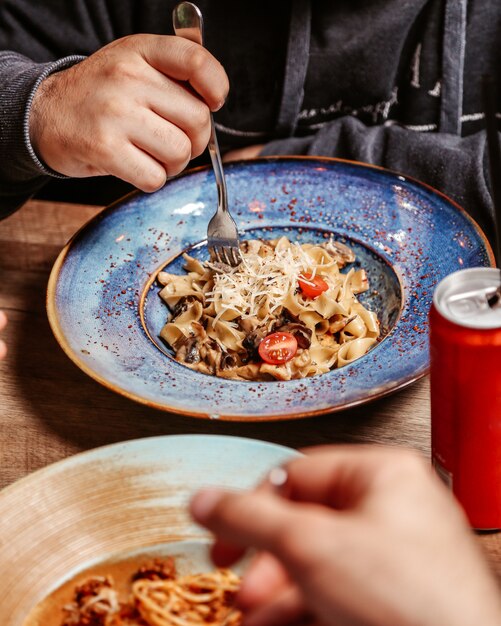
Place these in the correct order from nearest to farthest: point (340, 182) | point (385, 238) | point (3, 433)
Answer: point (3, 433) → point (385, 238) → point (340, 182)

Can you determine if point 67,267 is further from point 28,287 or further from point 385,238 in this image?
point 385,238

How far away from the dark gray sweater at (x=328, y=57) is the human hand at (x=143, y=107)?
0.60 m

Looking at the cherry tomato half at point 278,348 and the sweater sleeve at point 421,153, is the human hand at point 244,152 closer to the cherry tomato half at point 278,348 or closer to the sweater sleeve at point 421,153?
the sweater sleeve at point 421,153

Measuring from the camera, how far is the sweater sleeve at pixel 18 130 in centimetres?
187

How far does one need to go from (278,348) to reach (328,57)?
1.27 m

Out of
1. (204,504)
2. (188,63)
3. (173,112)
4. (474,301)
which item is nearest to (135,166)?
(173,112)

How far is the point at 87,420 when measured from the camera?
4.84ft

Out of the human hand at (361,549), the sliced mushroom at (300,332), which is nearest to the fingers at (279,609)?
the human hand at (361,549)

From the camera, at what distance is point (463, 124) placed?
103 inches

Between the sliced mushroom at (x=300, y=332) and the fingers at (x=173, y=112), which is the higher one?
the fingers at (x=173, y=112)

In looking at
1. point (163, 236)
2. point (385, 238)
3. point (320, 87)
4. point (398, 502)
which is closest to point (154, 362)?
point (163, 236)

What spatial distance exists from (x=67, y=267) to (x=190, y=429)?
1.77ft

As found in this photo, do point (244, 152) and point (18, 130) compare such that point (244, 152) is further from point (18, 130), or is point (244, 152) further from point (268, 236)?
point (18, 130)

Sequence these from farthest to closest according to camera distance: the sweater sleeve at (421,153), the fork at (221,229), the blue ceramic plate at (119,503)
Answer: the sweater sleeve at (421,153) < the fork at (221,229) < the blue ceramic plate at (119,503)
